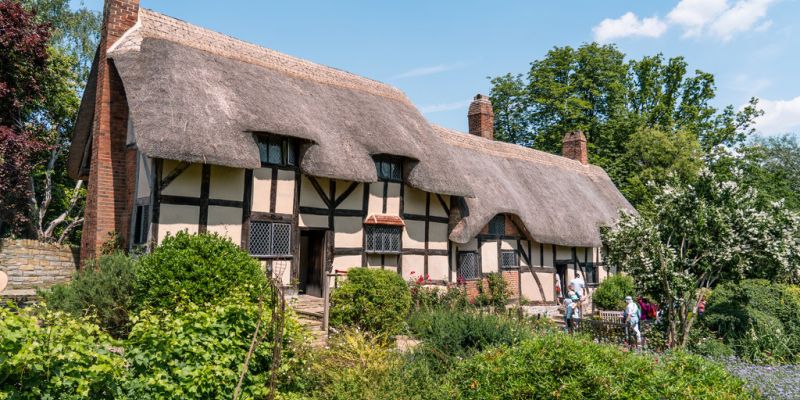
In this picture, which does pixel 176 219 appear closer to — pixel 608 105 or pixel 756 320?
pixel 756 320

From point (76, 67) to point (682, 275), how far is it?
27734 millimetres

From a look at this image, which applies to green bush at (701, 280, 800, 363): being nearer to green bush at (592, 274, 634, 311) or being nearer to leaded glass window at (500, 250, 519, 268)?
green bush at (592, 274, 634, 311)

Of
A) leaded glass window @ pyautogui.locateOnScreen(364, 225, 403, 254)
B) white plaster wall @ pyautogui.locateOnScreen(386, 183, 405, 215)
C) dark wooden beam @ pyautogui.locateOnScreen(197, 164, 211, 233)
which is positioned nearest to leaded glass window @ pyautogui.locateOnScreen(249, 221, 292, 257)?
dark wooden beam @ pyautogui.locateOnScreen(197, 164, 211, 233)

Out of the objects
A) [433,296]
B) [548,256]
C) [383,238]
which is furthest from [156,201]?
[548,256]

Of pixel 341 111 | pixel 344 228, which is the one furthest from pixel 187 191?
pixel 341 111

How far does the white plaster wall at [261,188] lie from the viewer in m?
12.0

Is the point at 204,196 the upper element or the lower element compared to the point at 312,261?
upper

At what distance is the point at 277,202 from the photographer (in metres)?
12.4

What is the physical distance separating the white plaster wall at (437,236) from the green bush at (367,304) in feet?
16.6

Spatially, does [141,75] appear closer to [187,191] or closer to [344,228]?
[187,191]

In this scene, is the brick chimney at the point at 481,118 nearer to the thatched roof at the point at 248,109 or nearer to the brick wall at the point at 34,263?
the thatched roof at the point at 248,109

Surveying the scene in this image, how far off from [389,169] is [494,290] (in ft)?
18.1

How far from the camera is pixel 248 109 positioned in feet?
39.0

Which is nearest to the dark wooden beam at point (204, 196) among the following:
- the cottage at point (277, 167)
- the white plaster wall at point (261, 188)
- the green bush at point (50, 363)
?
the cottage at point (277, 167)
